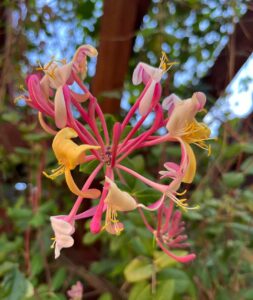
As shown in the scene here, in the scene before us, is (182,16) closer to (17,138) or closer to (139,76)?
(17,138)

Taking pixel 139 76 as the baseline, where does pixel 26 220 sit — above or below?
below

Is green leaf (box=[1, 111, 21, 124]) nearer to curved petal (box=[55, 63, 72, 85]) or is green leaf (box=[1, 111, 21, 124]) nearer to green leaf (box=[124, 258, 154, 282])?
green leaf (box=[124, 258, 154, 282])

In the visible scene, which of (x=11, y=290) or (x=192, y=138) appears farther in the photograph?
(x=11, y=290)

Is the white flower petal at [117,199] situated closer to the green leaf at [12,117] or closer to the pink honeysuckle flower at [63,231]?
the pink honeysuckle flower at [63,231]

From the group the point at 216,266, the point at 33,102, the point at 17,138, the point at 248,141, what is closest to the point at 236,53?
the point at 248,141

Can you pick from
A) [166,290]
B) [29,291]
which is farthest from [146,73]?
[29,291]

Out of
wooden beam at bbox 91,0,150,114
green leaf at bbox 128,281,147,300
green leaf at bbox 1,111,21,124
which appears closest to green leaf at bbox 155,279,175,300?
green leaf at bbox 128,281,147,300

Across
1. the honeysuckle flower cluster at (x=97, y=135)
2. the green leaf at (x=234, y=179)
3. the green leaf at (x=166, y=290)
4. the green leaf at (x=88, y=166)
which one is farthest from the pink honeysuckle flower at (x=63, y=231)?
the green leaf at (x=234, y=179)
